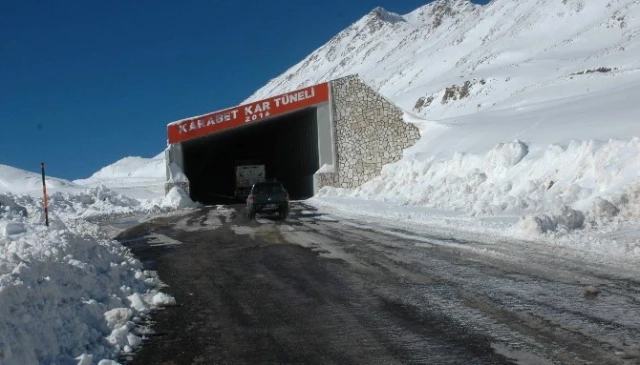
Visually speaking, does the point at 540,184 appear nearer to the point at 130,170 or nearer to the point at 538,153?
the point at 538,153

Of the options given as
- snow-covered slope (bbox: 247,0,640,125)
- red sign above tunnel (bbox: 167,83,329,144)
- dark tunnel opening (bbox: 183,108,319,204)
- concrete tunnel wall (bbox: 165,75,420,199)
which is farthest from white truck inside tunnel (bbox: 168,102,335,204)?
snow-covered slope (bbox: 247,0,640,125)

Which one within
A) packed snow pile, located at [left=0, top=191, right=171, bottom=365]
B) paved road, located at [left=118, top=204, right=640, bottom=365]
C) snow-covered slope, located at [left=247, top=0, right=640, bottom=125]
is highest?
snow-covered slope, located at [left=247, top=0, right=640, bottom=125]

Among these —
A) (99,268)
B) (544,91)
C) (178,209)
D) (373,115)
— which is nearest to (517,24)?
(544,91)

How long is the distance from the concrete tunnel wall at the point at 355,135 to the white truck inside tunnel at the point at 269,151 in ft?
0.64

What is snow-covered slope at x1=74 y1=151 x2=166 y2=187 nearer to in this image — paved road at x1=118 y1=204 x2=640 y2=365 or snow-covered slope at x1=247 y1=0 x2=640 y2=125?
snow-covered slope at x1=247 y1=0 x2=640 y2=125

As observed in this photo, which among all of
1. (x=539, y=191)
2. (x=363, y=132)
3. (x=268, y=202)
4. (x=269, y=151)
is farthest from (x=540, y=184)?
(x=269, y=151)

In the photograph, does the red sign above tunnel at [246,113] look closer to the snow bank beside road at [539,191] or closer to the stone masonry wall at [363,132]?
the stone masonry wall at [363,132]

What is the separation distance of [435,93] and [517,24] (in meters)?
54.4

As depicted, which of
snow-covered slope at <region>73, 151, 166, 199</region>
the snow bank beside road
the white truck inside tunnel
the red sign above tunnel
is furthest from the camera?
snow-covered slope at <region>73, 151, 166, 199</region>

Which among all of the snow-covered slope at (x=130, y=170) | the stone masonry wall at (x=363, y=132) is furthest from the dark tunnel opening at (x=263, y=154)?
the snow-covered slope at (x=130, y=170)

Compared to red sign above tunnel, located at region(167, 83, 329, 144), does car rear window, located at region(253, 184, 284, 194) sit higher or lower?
lower

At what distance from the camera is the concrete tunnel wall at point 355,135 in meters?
35.7

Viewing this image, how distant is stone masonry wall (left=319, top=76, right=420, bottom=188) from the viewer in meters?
35.6

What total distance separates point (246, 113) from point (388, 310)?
31.4 m
